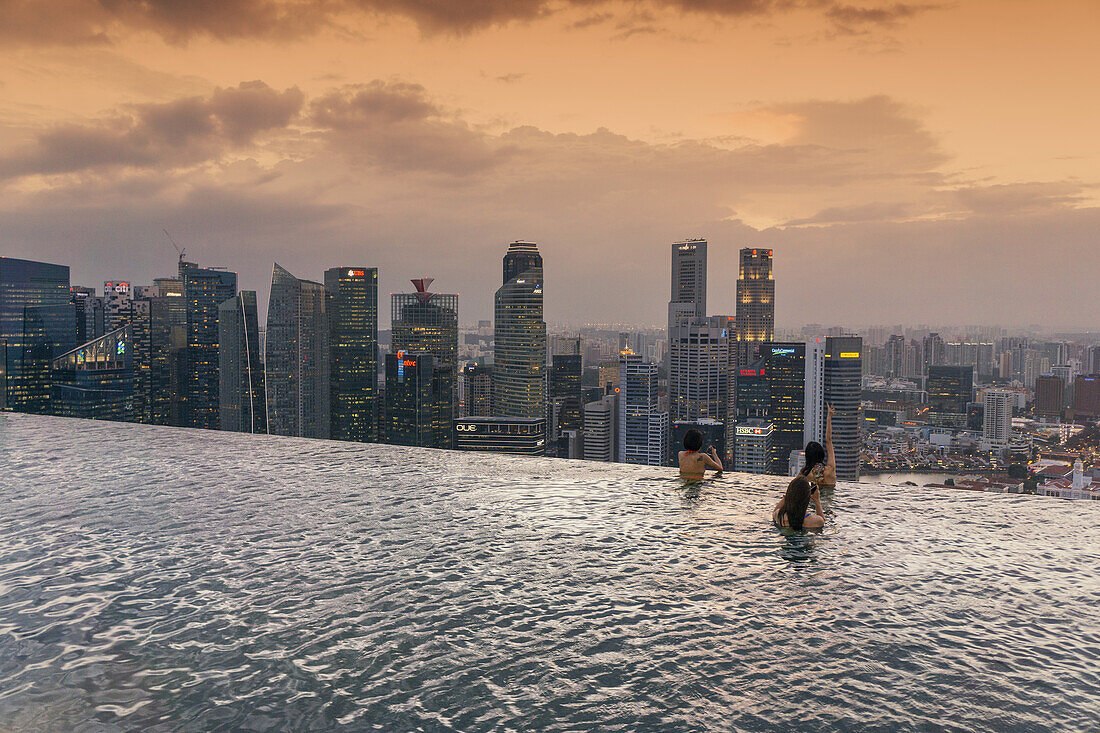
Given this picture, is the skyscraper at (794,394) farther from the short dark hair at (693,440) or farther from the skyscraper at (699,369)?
the short dark hair at (693,440)

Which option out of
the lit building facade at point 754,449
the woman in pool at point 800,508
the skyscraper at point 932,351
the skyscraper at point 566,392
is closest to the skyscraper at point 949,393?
the skyscraper at point 932,351

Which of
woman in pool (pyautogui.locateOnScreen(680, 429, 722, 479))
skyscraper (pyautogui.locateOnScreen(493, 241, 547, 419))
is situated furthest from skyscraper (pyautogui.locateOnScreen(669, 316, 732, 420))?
woman in pool (pyautogui.locateOnScreen(680, 429, 722, 479))

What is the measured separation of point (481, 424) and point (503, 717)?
34.3 metres

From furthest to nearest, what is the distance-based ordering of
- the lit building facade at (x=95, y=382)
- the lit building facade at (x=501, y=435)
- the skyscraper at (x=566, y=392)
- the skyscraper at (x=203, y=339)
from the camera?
the skyscraper at (x=566, y=392) < the skyscraper at (x=203, y=339) < the lit building facade at (x=501, y=435) < the lit building facade at (x=95, y=382)

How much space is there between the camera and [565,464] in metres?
7.24

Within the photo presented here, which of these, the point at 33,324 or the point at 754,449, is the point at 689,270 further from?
the point at 33,324

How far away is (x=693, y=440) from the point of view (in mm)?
6543

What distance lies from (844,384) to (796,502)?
142 feet

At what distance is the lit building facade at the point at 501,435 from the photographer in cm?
3459

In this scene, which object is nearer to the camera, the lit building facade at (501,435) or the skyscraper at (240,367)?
the lit building facade at (501,435)

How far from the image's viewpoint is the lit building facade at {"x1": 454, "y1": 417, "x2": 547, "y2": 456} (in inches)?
1362

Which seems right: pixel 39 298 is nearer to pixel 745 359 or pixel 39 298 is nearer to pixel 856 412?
pixel 856 412

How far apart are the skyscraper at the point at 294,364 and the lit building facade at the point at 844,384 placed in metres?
32.1

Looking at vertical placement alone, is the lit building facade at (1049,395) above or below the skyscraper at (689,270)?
below
